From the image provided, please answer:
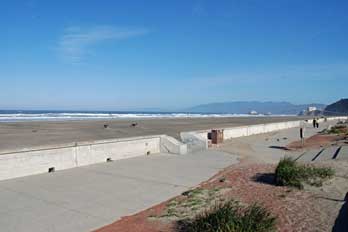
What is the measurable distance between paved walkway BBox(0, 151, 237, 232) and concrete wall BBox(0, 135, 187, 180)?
40 centimetres

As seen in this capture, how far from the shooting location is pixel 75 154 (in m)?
12.7

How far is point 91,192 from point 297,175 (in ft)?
18.2

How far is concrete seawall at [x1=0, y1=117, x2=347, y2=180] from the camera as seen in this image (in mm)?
10670

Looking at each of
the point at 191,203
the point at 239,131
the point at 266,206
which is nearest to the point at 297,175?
the point at 266,206

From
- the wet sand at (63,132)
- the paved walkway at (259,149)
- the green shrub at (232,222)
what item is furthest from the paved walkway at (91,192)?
the paved walkway at (259,149)

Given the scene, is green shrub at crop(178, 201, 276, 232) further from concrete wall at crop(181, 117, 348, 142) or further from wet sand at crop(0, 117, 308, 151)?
concrete wall at crop(181, 117, 348, 142)

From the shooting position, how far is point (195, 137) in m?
19.5

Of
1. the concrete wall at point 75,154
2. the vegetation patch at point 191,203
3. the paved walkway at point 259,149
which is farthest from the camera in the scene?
the paved walkway at point 259,149

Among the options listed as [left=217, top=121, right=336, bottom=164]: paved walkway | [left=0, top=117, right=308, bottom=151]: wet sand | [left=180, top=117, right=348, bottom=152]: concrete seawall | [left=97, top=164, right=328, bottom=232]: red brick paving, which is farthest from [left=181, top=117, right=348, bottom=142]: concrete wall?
[left=97, top=164, right=328, bottom=232]: red brick paving

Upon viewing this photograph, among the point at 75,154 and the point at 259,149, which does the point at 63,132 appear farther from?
the point at 75,154

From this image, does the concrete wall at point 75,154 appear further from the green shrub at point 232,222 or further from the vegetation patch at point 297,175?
the vegetation patch at point 297,175

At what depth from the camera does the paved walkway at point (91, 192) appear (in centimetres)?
684

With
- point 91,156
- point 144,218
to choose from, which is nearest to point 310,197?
point 144,218

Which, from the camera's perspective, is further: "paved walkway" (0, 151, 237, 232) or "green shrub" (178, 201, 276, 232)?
"paved walkway" (0, 151, 237, 232)
